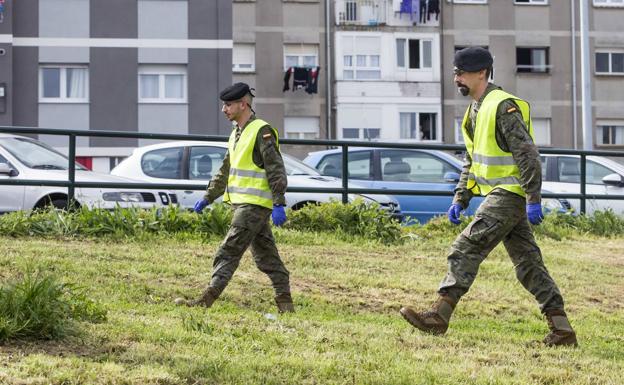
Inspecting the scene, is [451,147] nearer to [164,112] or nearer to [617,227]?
[617,227]

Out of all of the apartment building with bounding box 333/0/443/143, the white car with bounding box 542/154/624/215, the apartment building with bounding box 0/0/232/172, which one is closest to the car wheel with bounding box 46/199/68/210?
the white car with bounding box 542/154/624/215

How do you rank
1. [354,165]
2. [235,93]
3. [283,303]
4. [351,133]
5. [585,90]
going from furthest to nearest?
1. [351,133]
2. [585,90]
3. [354,165]
4. [283,303]
5. [235,93]

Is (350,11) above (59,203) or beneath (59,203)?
above

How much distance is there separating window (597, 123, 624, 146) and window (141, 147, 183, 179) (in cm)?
3347

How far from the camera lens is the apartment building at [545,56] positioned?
4438 centimetres

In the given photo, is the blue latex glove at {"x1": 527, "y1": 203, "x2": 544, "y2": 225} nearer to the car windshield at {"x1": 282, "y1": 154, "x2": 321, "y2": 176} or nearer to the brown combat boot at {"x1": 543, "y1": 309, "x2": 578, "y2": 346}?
the brown combat boot at {"x1": 543, "y1": 309, "x2": 578, "y2": 346}

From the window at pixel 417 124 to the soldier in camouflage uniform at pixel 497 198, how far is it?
120ft

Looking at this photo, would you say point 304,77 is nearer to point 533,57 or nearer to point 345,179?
point 533,57

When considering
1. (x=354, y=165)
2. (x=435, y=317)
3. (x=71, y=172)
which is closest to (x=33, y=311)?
(x=435, y=317)

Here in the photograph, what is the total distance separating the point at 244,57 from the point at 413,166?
28144 millimetres

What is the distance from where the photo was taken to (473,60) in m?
7.29

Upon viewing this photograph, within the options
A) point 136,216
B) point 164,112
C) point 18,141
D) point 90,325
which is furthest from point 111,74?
point 90,325

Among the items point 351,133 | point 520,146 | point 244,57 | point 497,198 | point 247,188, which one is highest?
point 244,57

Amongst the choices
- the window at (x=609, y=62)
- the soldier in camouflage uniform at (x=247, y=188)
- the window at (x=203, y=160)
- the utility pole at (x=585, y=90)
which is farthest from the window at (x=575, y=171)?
the window at (x=609, y=62)
